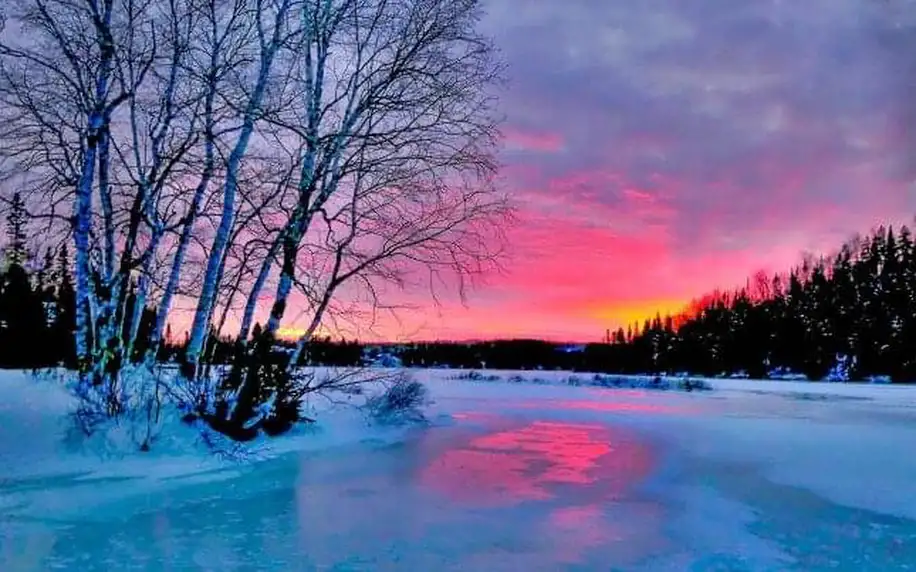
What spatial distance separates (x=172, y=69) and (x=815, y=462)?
12.1 metres

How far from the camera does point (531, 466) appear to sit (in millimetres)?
10344

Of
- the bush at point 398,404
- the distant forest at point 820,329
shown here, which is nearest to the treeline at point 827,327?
the distant forest at point 820,329

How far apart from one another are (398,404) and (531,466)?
6.44m

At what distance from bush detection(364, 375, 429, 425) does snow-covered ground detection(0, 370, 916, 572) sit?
1.85m

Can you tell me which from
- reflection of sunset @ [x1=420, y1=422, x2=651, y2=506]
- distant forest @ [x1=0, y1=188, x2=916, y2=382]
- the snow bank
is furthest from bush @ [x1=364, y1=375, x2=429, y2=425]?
distant forest @ [x1=0, y1=188, x2=916, y2=382]

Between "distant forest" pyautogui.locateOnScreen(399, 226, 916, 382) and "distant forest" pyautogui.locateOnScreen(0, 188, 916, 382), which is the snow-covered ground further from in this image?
"distant forest" pyautogui.locateOnScreen(399, 226, 916, 382)

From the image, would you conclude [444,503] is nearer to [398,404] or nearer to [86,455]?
[86,455]

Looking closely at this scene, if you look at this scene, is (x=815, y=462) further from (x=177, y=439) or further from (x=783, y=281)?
(x=783, y=281)

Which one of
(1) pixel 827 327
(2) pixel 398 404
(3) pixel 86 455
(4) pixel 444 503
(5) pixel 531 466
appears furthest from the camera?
(1) pixel 827 327

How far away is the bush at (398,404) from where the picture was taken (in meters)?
15.8

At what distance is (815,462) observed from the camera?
11312mm

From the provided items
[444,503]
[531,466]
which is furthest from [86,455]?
[531,466]

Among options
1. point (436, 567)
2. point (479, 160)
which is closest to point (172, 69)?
point (479, 160)

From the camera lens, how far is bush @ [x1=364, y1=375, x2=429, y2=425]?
15781 mm
